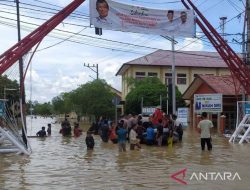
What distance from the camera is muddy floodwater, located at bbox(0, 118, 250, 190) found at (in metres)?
11.9

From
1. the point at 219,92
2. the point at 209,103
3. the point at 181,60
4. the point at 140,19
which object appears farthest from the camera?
the point at 181,60

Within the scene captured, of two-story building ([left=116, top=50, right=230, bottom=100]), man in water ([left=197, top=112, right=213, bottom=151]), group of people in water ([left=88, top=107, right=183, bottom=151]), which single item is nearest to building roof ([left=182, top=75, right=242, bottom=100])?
group of people in water ([left=88, top=107, right=183, bottom=151])

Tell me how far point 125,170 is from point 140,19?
11965mm

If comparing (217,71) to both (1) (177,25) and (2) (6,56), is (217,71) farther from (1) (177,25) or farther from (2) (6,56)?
(2) (6,56)

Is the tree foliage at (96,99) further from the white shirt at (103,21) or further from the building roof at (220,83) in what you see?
the white shirt at (103,21)

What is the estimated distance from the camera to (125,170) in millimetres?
14688

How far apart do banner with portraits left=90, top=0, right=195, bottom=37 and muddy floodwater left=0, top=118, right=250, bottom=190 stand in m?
6.69

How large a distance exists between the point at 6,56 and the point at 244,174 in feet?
39.8

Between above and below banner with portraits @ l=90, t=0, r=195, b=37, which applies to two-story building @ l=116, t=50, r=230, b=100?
above

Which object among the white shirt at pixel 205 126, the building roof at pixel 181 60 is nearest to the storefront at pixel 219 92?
the white shirt at pixel 205 126

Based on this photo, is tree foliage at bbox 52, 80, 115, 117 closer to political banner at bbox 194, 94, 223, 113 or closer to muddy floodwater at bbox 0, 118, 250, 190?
political banner at bbox 194, 94, 223, 113

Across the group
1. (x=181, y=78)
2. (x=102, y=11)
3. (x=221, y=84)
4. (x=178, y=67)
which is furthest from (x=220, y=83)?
(x=181, y=78)

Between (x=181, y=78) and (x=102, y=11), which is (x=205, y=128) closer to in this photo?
(x=102, y=11)

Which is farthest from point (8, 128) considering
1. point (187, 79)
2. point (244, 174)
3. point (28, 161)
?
point (187, 79)
